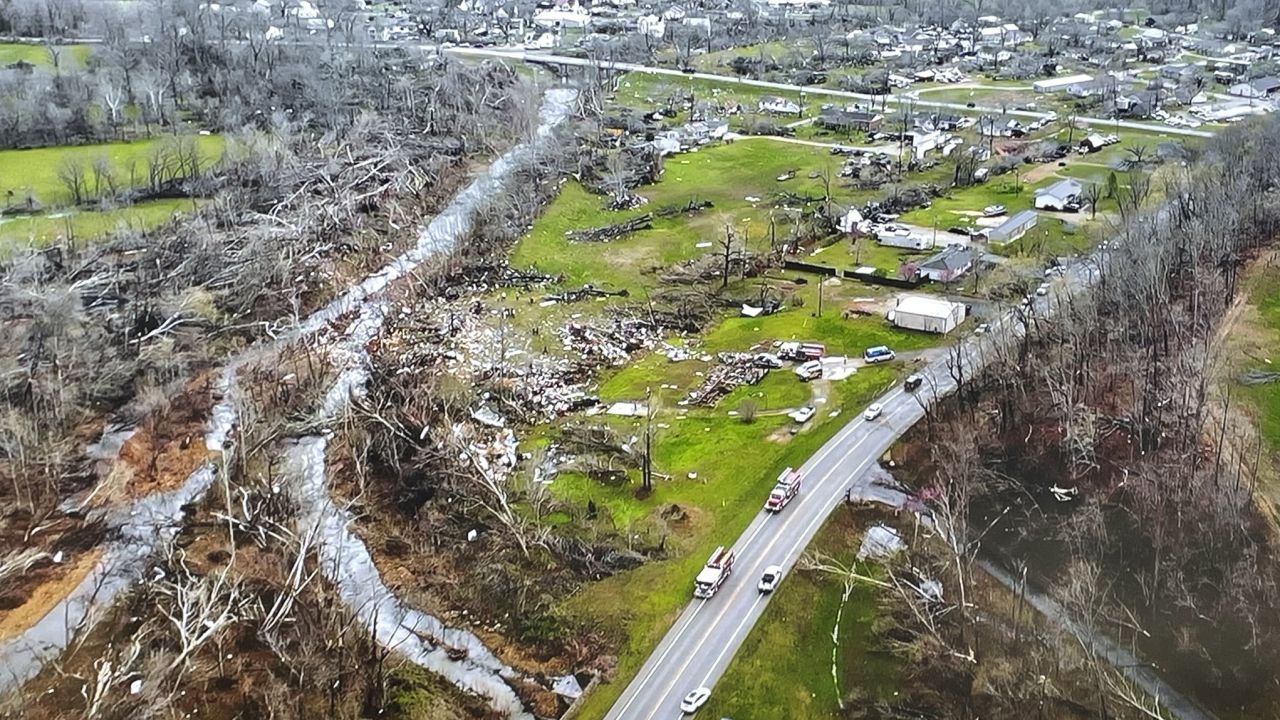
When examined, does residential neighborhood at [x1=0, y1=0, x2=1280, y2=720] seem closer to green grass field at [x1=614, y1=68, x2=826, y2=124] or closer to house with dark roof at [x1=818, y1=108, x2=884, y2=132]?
house with dark roof at [x1=818, y1=108, x2=884, y2=132]

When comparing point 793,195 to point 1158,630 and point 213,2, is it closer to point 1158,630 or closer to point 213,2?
point 1158,630

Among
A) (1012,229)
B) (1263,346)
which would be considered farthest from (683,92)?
(1263,346)

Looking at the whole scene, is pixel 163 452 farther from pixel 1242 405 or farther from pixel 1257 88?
pixel 1257 88

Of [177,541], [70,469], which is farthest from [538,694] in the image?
[70,469]

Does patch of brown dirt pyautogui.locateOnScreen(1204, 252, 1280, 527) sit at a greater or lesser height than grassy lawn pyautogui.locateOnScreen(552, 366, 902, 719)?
greater

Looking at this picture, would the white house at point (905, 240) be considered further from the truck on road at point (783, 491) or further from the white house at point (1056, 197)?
the truck on road at point (783, 491)

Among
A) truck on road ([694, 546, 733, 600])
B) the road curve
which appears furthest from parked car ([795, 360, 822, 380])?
the road curve
